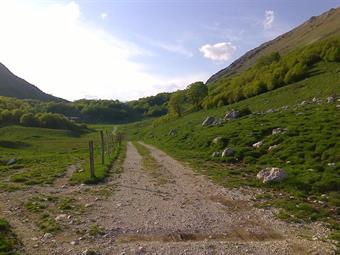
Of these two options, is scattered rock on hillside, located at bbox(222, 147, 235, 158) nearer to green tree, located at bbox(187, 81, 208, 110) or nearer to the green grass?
the green grass

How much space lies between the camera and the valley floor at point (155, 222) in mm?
12695

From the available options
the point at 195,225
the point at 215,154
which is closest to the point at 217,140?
the point at 215,154

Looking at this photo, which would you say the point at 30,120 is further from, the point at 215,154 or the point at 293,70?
the point at 215,154

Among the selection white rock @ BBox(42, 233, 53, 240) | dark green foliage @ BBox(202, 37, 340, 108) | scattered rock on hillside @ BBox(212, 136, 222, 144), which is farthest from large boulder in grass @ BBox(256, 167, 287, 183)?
dark green foliage @ BBox(202, 37, 340, 108)

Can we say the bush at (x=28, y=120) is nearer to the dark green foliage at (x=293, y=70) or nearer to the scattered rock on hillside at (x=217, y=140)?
the dark green foliage at (x=293, y=70)

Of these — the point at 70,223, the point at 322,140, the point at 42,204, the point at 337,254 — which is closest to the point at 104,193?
the point at 42,204

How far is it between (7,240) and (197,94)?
10257cm

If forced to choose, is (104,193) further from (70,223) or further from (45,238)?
(45,238)

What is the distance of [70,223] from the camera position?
15.2m

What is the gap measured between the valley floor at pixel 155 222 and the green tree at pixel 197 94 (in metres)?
90.3

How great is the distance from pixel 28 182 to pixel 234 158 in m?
15.9

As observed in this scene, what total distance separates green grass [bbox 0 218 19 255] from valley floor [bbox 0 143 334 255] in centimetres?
33

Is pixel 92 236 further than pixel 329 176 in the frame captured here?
No

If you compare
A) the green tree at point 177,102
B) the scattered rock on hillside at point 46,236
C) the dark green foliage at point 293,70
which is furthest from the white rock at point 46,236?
the green tree at point 177,102
